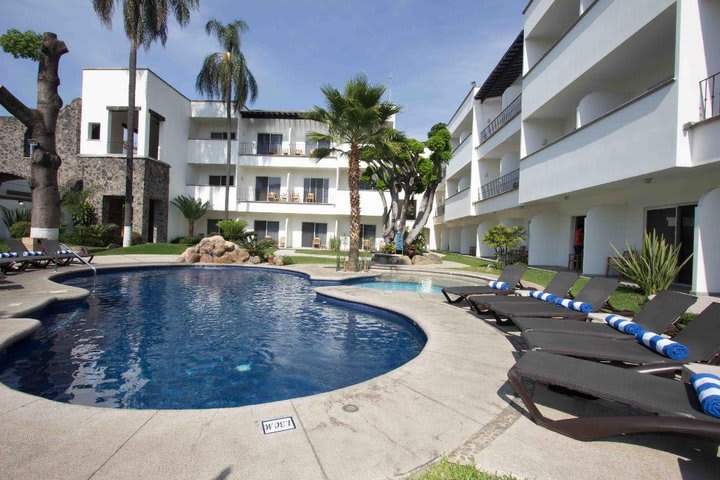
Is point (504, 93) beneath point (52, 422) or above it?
above

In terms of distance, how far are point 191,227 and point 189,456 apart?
2709 cm

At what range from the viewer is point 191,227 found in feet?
88.4

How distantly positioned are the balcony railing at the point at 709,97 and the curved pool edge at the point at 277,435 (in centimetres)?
779

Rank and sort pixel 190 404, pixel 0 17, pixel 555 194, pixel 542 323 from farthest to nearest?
1. pixel 0 17
2. pixel 555 194
3. pixel 542 323
4. pixel 190 404

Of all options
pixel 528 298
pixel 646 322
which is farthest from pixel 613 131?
pixel 646 322

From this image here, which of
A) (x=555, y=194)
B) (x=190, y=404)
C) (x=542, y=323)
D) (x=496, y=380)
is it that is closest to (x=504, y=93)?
(x=555, y=194)

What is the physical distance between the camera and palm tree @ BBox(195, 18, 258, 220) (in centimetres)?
2525

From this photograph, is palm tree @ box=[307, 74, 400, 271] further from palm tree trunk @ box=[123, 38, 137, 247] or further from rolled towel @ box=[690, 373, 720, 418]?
palm tree trunk @ box=[123, 38, 137, 247]

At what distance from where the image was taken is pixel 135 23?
754 inches

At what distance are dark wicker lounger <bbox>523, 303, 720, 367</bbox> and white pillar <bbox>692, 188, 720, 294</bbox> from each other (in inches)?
206

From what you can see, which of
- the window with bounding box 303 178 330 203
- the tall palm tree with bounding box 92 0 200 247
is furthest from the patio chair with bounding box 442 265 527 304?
the window with bounding box 303 178 330 203

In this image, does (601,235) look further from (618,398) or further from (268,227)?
(268,227)

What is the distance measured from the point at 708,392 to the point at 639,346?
5.88 feet

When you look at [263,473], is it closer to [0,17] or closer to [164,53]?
[164,53]
